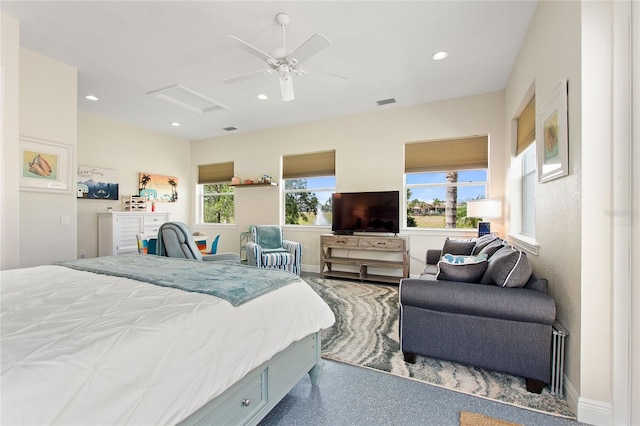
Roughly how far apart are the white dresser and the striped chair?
7.28 ft

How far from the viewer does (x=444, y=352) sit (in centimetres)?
199

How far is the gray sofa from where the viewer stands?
69.2 inches

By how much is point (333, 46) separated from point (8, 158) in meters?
3.33

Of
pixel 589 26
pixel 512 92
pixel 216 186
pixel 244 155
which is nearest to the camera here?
pixel 589 26

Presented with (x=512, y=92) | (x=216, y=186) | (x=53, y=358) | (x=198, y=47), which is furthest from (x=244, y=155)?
(x=53, y=358)

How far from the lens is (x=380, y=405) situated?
1681 mm

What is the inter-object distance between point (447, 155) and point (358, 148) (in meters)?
1.48

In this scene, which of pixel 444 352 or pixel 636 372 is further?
pixel 444 352

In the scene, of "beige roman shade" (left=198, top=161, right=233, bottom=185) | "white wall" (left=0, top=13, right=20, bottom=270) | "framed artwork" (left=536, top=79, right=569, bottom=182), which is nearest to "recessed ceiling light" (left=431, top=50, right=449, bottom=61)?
"framed artwork" (left=536, top=79, right=569, bottom=182)

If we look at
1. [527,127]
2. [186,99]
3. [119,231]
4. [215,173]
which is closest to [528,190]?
[527,127]

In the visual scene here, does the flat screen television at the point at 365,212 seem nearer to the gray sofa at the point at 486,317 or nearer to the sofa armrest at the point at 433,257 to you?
the sofa armrest at the point at 433,257

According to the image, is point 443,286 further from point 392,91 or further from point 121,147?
point 121,147

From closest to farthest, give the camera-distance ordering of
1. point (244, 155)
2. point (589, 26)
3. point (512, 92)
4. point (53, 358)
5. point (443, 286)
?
point (53, 358) → point (589, 26) → point (443, 286) → point (512, 92) → point (244, 155)

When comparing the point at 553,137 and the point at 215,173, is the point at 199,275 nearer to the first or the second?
the point at 553,137
